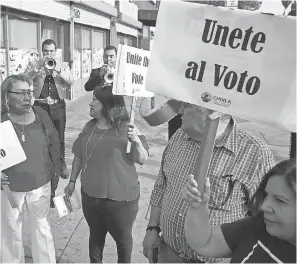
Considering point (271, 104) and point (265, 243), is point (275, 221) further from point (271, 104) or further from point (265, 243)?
point (271, 104)

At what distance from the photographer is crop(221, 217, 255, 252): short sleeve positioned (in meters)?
1.72

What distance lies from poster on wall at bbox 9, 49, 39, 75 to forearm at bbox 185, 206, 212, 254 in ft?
27.9

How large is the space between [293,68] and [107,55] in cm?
509

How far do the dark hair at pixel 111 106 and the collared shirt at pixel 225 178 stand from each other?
3.42 feet

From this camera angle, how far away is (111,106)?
3.32 meters

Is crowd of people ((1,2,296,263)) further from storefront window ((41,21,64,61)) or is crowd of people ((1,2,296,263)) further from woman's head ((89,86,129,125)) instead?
storefront window ((41,21,64,61))

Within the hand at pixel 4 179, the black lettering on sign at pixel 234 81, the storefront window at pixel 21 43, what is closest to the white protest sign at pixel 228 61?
the black lettering on sign at pixel 234 81

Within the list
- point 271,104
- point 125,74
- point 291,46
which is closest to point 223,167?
point 271,104

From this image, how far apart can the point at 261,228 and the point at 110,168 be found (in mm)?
1723

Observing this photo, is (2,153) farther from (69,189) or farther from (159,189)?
(159,189)

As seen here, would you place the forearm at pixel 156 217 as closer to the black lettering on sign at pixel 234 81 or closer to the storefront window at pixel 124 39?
the black lettering on sign at pixel 234 81

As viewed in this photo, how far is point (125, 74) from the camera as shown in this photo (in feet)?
11.5

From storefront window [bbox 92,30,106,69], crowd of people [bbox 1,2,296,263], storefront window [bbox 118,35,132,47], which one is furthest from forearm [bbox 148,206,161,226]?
storefront window [bbox 118,35,132,47]

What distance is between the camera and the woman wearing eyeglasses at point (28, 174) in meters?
3.37
